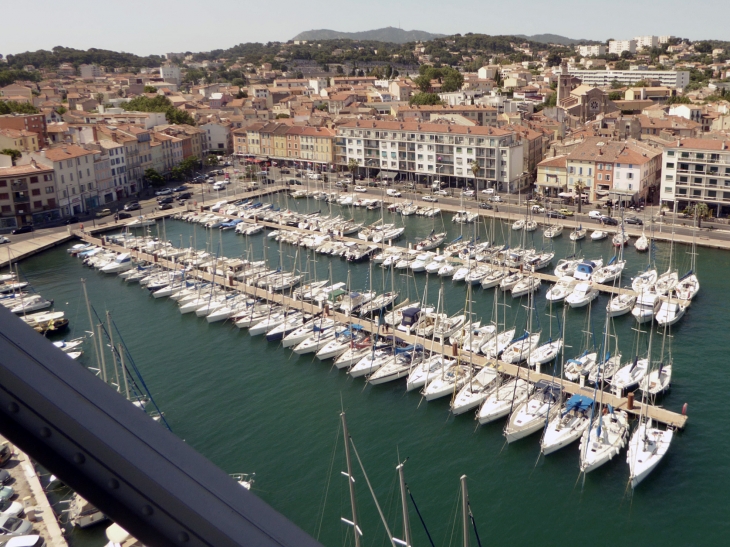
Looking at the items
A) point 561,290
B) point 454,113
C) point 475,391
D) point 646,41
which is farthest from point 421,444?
point 646,41

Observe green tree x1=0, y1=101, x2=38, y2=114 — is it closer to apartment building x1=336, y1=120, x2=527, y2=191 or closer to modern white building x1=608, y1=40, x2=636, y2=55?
apartment building x1=336, y1=120, x2=527, y2=191

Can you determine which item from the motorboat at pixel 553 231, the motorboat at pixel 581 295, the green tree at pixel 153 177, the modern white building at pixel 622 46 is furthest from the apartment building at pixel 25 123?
the modern white building at pixel 622 46

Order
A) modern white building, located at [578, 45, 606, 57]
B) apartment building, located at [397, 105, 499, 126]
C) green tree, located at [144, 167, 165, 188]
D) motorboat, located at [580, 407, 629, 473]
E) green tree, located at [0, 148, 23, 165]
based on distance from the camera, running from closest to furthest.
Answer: motorboat, located at [580, 407, 629, 473], green tree, located at [0, 148, 23, 165], green tree, located at [144, 167, 165, 188], apartment building, located at [397, 105, 499, 126], modern white building, located at [578, 45, 606, 57]

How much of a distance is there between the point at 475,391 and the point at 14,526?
1201cm

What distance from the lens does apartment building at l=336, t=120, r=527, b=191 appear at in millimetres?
47688

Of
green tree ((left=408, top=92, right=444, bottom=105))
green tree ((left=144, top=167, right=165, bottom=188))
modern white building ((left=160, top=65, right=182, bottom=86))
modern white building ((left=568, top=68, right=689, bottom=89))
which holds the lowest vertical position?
green tree ((left=144, top=167, right=165, bottom=188))

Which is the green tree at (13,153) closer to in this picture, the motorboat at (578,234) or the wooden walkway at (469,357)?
the wooden walkway at (469,357)

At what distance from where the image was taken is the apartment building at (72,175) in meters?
44.1

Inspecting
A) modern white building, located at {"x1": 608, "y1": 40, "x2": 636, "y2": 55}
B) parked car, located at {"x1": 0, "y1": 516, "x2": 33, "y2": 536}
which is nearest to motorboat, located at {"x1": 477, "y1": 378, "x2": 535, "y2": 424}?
parked car, located at {"x1": 0, "y1": 516, "x2": 33, "y2": 536}

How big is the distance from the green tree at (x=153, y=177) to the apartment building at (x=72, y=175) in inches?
224

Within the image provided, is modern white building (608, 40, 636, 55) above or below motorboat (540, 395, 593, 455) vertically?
above

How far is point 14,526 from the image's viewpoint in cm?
1384

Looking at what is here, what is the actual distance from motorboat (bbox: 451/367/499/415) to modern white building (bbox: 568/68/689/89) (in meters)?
98.1

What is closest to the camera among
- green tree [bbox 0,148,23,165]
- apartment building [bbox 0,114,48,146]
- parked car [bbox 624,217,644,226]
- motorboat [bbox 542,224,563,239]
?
motorboat [bbox 542,224,563,239]
